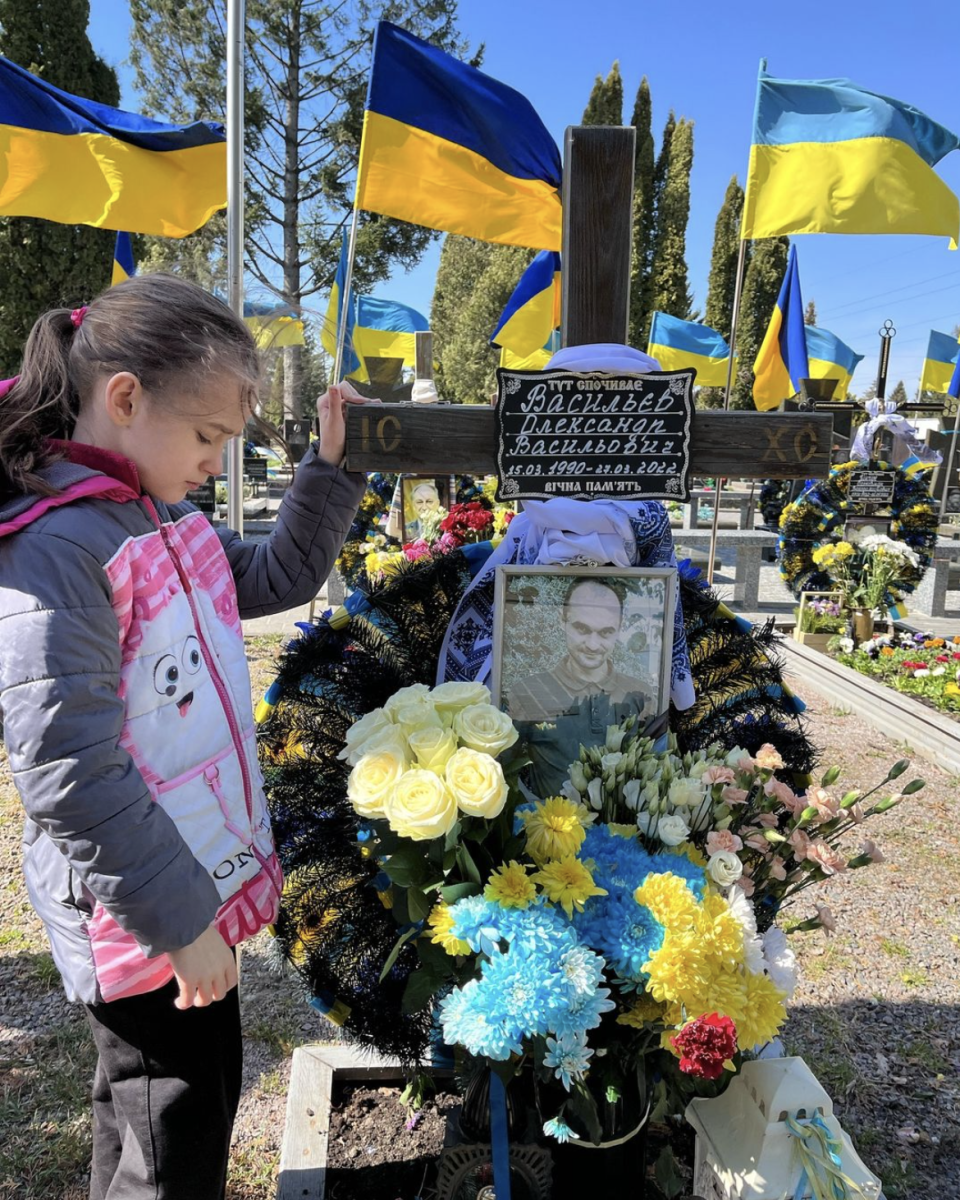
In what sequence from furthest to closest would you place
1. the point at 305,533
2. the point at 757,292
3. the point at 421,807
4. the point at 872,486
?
the point at 757,292, the point at 872,486, the point at 305,533, the point at 421,807

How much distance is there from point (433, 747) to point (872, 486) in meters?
7.54

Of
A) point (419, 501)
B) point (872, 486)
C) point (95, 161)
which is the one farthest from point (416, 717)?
point (872, 486)

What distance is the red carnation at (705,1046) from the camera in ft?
4.03

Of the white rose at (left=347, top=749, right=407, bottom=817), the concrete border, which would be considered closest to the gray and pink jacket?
the white rose at (left=347, top=749, right=407, bottom=817)

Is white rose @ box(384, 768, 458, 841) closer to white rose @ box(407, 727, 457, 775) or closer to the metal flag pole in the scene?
white rose @ box(407, 727, 457, 775)

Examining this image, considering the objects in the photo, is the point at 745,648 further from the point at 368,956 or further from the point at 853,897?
the point at 853,897

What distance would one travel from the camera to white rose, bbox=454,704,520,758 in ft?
4.66

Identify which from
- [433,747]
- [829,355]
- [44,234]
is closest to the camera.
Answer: [433,747]

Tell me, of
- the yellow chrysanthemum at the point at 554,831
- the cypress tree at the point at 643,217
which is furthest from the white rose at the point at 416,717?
the cypress tree at the point at 643,217

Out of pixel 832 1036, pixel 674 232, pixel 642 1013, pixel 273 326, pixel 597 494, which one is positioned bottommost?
pixel 832 1036

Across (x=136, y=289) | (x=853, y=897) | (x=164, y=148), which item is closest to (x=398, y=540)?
(x=164, y=148)

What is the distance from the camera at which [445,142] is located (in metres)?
3.89

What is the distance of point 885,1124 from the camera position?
2199mm

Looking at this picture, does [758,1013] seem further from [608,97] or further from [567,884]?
[608,97]
